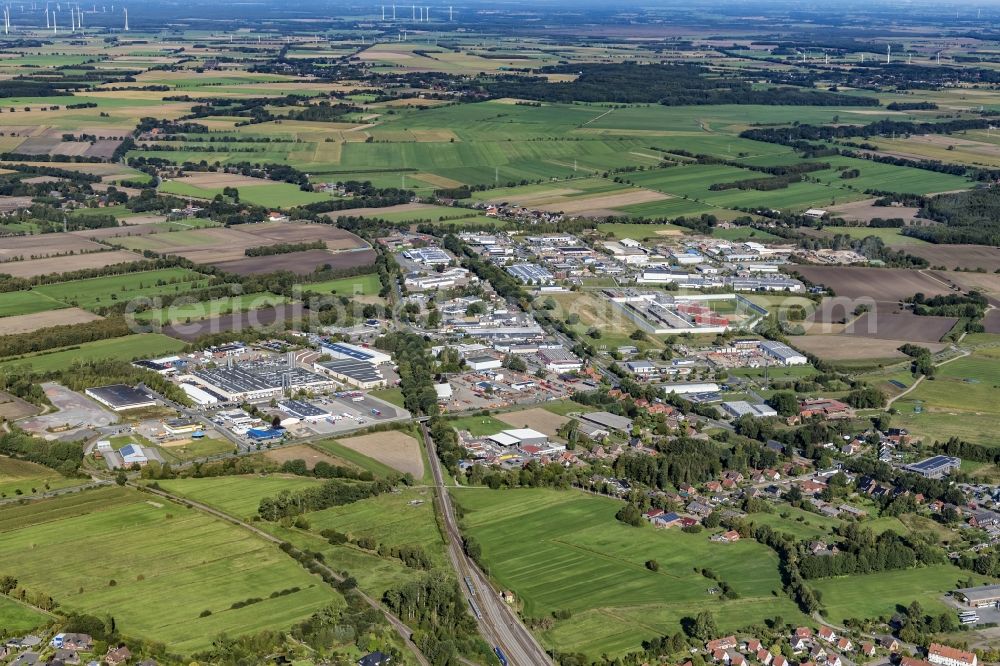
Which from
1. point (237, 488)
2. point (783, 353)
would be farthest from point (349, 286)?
point (237, 488)

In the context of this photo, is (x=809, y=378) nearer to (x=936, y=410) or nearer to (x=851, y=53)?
(x=936, y=410)

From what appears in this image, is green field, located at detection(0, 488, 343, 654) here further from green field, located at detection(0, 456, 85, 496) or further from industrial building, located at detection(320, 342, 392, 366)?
industrial building, located at detection(320, 342, 392, 366)

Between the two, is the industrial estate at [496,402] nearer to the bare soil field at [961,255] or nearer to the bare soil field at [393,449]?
the bare soil field at [393,449]

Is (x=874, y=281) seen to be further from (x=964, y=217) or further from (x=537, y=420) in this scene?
(x=537, y=420)

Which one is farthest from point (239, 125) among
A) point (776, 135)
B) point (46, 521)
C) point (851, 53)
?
point (851, 53)

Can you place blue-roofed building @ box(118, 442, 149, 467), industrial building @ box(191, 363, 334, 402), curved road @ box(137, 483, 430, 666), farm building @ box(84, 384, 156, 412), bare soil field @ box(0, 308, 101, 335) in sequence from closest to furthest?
1. curved road @ box(137, 483, 430, 666)
2. blue-roofed building @ box(118, 442, 149, 467)
3. farm building @ box(84, 384, 156, 412)
4. industrial building @ box(191, 363, 334, 402)
5. bare soil field @ box(0, 308, 101, 335)

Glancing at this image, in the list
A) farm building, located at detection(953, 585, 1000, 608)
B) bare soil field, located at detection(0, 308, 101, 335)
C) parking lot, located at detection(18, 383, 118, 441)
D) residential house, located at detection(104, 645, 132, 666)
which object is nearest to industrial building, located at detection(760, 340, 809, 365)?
farm building, located at detection(953, 585, 1000, 608)
